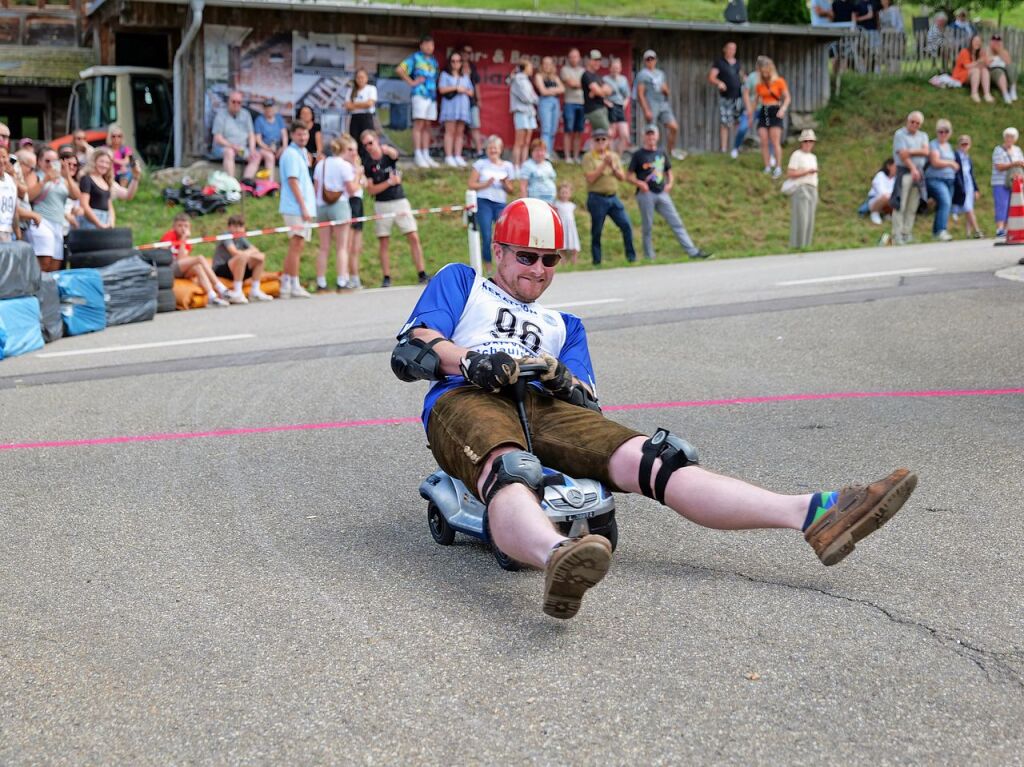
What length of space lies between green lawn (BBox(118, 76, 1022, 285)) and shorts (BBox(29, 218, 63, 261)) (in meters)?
5.13

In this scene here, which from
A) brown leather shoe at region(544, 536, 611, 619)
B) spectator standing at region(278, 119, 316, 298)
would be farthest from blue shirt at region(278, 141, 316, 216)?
brown leather shoe at region(544, 536, 611, 619)

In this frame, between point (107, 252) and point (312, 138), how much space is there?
9.67 m

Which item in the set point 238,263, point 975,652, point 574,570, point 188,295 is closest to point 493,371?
point 574,570

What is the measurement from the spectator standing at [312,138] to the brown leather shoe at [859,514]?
652 inches

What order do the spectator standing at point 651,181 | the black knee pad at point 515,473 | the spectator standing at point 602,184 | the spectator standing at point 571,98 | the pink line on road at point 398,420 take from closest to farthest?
the black knee pad at point 515,473 < the pink line on road at point 398,420 < the spectator standing at point 602,184 < the spectator standing at point 651,181 < the spectator standing at point 571,98

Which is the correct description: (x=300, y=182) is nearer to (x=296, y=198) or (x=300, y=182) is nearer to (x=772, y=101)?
(x=296, y=198)

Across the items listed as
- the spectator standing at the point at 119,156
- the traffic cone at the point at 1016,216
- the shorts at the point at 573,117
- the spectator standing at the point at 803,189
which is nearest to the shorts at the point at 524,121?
the shorts at the point at 573,117

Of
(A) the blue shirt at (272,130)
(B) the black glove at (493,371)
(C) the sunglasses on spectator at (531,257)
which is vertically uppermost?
(A) the blue shirt at (272,130)

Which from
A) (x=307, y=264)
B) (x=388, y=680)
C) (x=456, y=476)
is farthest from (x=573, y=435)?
(x=307, y=264)

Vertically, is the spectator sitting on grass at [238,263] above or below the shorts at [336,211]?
below

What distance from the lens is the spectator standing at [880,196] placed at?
23.6 m

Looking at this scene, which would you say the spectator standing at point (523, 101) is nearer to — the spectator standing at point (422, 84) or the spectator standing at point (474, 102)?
the spectator standing at point (474, 102)

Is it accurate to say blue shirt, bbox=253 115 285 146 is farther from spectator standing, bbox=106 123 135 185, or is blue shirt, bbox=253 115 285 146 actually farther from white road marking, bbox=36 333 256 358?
white road marking, bbox=36 333 256 358

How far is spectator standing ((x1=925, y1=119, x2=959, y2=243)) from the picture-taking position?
20.0m
